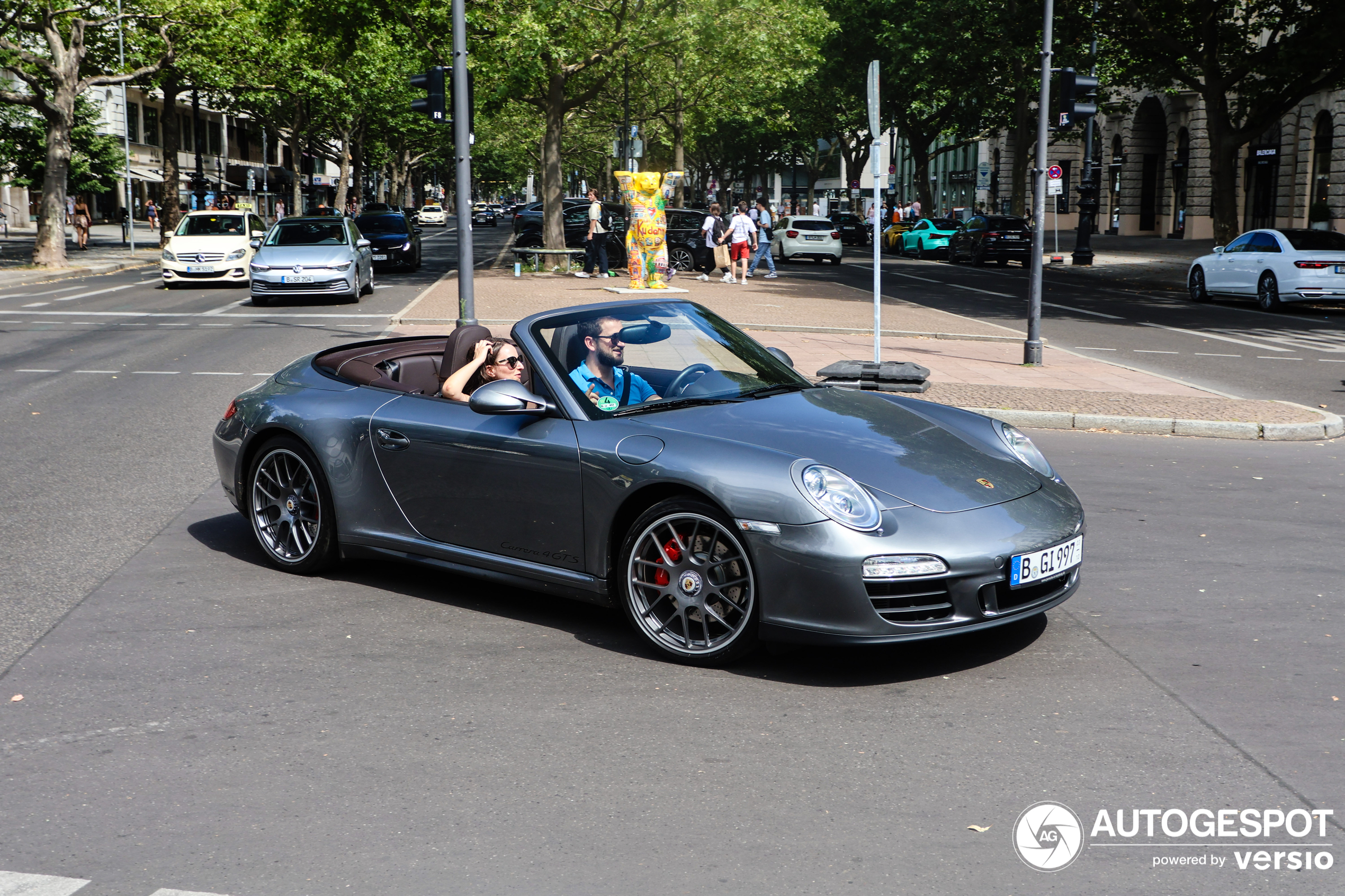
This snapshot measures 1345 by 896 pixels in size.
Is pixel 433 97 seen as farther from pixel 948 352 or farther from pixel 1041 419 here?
pixel 1041 419

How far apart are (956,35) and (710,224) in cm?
1463

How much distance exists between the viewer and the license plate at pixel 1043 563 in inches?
183

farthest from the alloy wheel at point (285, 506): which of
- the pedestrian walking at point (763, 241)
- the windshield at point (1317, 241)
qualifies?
the pedestrian walking at point (763, 241)

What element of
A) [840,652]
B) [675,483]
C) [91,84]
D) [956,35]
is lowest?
[840,652]

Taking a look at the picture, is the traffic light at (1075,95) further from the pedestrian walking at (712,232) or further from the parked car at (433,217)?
the parked car at (433,217)

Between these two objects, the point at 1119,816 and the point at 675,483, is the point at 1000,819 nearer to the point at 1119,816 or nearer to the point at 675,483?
the point at 1119,816

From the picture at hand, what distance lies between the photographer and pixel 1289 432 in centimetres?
1023

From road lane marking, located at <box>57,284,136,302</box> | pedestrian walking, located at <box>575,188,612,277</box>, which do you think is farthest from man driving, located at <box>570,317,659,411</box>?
pedestrian walking, located at <box>575,188,612,277</box>

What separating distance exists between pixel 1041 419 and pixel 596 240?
2029 cm

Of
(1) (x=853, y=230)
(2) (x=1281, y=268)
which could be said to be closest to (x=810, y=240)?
(1) (x=853, y=230)

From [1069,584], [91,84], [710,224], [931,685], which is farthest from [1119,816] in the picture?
[91,84]

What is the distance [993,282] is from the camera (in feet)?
107

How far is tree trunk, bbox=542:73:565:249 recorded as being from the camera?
3198 cm

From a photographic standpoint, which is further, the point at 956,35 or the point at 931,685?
the point at 956,35
